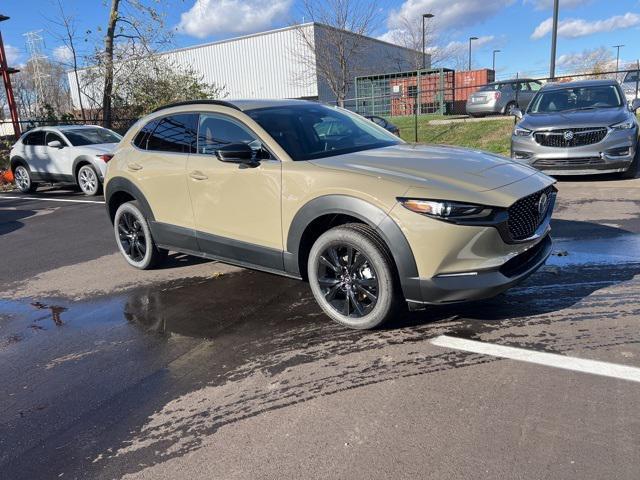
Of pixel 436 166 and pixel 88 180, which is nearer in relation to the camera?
pixel 436 166

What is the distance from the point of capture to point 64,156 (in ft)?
39.7

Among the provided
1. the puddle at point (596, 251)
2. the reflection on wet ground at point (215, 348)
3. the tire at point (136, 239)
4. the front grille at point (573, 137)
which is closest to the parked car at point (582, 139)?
the front grille at point (573, 137)

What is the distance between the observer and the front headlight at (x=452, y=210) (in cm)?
329

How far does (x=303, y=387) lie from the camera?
3125 millimetres

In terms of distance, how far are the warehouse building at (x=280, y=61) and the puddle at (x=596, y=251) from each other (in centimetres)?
2728

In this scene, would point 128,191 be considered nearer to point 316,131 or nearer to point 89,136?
point 316,131

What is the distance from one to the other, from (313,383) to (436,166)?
5.78ft

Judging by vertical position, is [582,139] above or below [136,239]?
above

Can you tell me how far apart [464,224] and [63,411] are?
269cm

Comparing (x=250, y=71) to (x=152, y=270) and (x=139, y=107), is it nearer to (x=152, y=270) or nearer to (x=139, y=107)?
(x=139, y=107)

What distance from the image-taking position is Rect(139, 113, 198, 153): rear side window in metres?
4.86

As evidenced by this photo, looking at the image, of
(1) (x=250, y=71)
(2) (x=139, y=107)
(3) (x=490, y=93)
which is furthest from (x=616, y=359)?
(1) (x=250, y=71)

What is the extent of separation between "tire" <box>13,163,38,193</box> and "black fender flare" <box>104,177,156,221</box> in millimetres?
8858

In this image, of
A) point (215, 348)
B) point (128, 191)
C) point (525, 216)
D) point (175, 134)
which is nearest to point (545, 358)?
point (525, 216)
